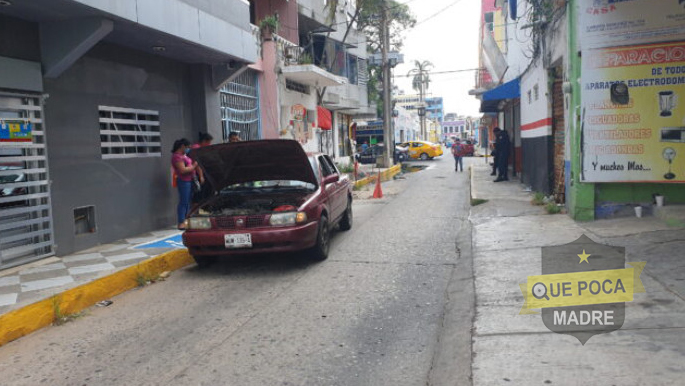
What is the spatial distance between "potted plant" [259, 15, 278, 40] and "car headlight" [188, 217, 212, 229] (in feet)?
32.6

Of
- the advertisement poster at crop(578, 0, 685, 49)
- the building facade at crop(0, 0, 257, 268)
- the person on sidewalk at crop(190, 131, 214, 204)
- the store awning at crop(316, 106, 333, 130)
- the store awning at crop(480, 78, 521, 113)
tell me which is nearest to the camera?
the building facade at crop(0, 0, 257, 268)

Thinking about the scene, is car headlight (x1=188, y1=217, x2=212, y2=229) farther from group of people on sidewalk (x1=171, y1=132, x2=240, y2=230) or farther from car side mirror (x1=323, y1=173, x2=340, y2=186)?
group of people on sidewalk (x1=171, y1=132, x2=240, y2=230)

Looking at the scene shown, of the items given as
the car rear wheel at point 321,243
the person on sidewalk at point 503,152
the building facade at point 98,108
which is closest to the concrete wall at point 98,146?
the building facade at point 98,108

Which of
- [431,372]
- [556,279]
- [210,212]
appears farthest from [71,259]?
[556,279]

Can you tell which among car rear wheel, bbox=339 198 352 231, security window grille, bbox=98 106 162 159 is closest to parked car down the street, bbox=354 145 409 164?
car rear wheel, bbox=339 198 352 231

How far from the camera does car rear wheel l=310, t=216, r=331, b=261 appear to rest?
751 centimetres

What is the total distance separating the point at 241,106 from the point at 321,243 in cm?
835

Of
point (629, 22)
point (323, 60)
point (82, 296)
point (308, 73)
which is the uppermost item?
point (323, 60)

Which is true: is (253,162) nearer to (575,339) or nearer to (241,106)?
(575,339)

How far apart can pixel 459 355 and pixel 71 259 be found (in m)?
6.08

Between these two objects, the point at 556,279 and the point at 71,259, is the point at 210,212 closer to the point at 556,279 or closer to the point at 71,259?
the point at 71,259

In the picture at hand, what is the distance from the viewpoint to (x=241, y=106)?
14922mm

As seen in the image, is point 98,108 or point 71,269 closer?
point 71,269

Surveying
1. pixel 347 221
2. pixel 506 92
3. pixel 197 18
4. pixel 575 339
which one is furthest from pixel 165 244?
pixel 506 92
